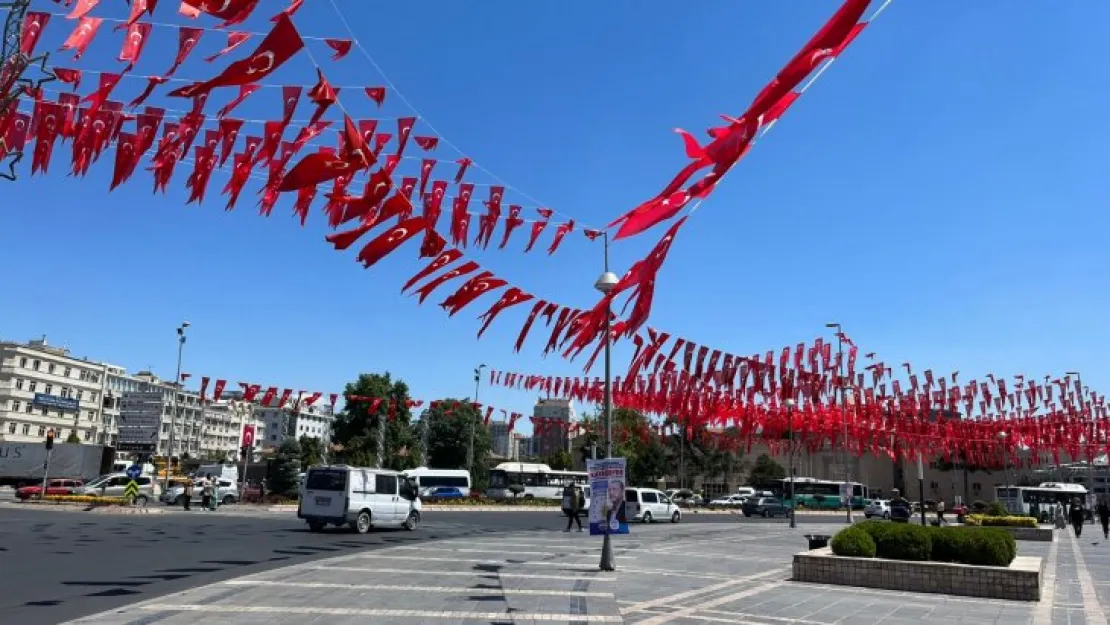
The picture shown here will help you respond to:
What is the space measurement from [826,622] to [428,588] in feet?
20.1

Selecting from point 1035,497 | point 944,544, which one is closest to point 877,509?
point 1035,497

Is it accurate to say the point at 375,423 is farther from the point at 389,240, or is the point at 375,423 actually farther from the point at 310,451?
the point at 389,240

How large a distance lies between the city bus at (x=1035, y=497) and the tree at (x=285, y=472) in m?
48.5

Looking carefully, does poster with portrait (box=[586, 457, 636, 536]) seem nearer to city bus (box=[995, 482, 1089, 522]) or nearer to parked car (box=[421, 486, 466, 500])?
city bus (box=[995, 482, 1089, 522])

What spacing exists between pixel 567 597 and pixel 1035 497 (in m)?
51.2

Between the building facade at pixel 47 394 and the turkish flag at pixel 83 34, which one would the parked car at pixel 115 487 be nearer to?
the turkish flag at pixel 83 34

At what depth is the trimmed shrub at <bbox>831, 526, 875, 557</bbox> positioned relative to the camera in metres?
13.3

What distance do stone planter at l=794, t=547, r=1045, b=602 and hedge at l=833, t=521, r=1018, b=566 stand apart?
25cm

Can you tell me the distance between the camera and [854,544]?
→ 13.4 m

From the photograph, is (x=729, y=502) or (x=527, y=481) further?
(x=729, y=502)

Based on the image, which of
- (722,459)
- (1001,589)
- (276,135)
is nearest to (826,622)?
(1001,589)

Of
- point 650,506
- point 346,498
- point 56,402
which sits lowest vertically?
point 650,506

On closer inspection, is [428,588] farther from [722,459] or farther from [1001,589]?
[722,459]

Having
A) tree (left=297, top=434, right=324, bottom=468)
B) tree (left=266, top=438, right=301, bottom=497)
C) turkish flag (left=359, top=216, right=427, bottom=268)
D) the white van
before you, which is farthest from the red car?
turkish flag (left=359, top=216, right=427, bottom=268)
